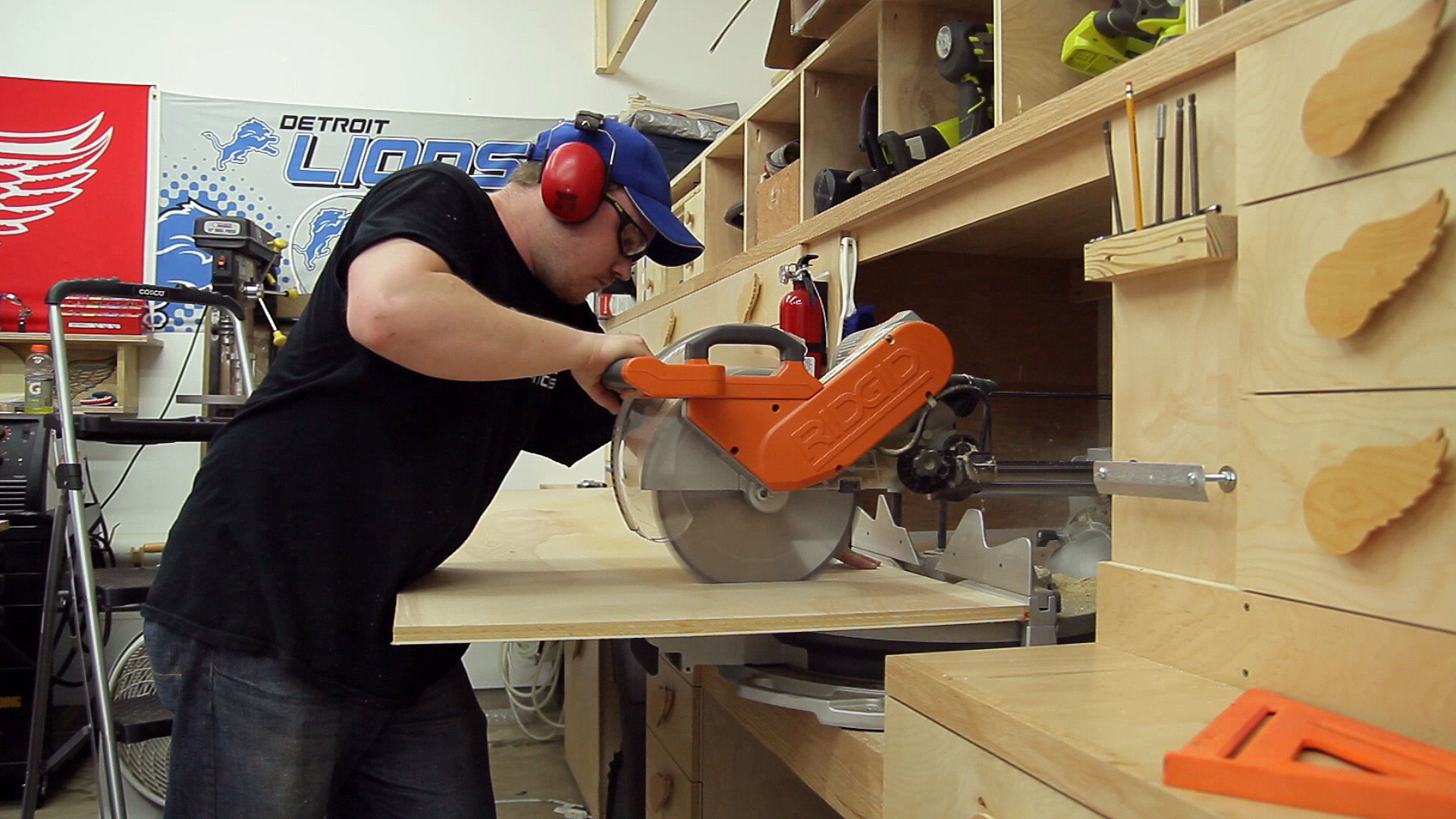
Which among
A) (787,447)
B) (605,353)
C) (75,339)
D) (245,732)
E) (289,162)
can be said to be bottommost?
(245,732)

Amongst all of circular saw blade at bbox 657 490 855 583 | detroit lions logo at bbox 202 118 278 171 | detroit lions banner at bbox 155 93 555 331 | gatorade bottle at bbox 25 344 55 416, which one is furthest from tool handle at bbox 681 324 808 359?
detroit lions logo at bbox 202 118 278 171

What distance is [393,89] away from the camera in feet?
13.4

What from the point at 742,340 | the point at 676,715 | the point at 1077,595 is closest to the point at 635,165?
the point at 742,340

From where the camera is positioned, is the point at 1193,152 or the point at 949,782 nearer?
the point at 949,782

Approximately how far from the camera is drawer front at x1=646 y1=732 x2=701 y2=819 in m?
1.73

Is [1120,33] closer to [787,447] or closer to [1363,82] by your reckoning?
[1363,82]

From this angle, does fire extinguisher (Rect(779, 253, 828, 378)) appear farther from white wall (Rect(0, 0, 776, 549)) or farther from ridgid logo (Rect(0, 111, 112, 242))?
ridgid logo (Rect(0, 111, 112, 242))

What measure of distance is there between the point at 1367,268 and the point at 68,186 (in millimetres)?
4284

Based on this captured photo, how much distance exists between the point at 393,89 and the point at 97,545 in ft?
6.84

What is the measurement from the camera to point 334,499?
1188 millimetres

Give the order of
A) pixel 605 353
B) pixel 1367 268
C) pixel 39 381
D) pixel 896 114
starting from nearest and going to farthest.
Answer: pixel 1367 268
pixel 605 353
pixel 896 114
pixel 39 381

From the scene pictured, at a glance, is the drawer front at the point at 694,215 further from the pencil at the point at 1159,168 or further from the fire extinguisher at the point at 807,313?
the pencil at the point at 1159,168

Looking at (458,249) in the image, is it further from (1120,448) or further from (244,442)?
(1120,448)

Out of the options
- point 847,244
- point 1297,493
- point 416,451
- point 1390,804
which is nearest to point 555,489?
point 847,244
